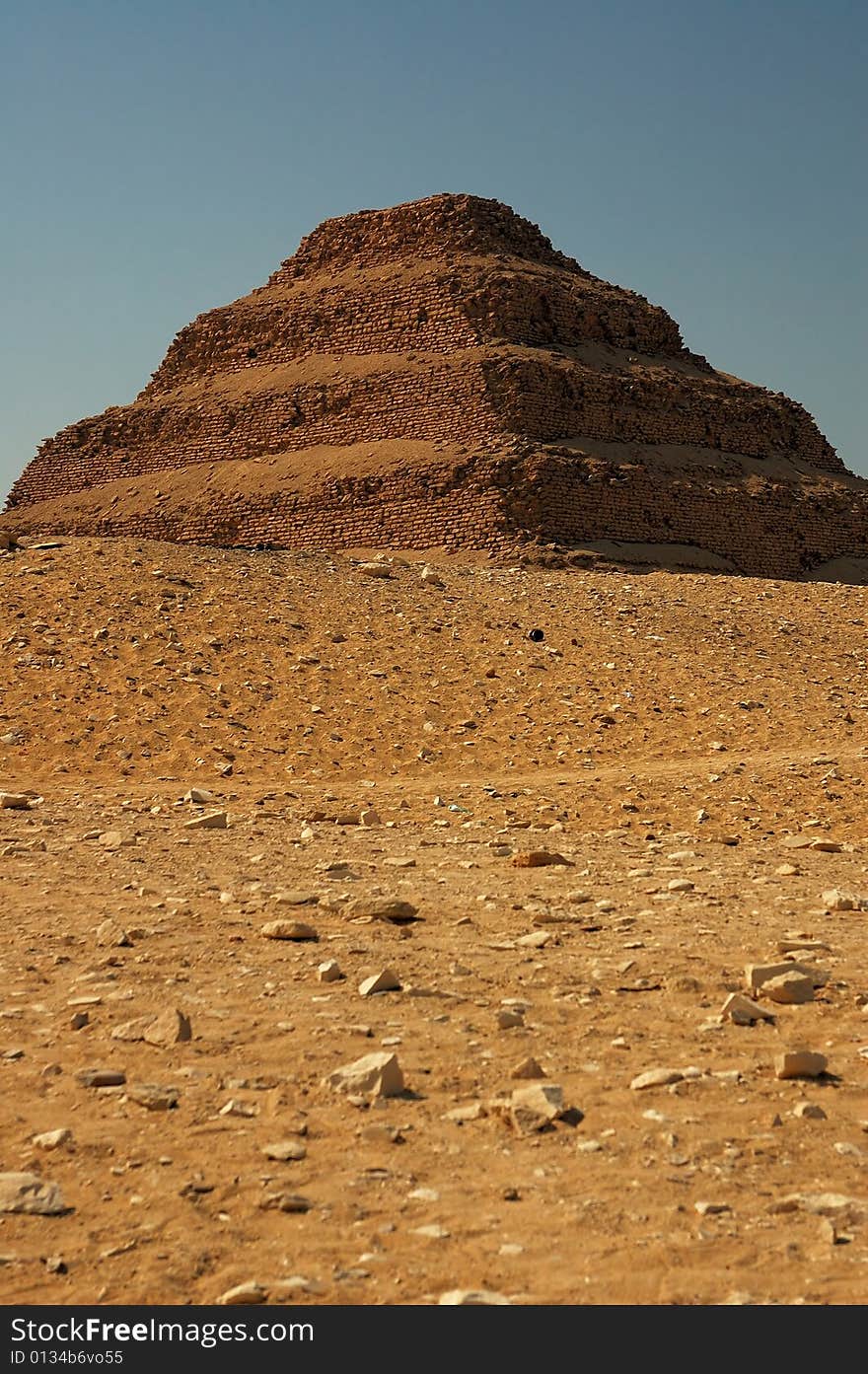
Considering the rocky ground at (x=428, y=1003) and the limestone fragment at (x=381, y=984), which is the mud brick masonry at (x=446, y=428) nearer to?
the rocky ground at (x=428, y=1003)

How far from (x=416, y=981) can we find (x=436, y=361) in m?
35.1

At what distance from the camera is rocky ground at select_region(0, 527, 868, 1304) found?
10.0 ft

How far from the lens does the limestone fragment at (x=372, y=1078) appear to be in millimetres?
3803

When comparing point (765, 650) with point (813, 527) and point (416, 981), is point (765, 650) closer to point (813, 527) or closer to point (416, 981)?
point (416, 981)

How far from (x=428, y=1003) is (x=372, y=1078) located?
742 millimetres

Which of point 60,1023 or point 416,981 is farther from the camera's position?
point 416,981

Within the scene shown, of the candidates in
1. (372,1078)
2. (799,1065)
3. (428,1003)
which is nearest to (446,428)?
(428,1003)

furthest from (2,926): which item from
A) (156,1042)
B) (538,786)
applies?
(538,786)

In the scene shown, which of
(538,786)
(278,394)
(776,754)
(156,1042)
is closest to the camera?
(156,1042)

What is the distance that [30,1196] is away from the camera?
10.7ft

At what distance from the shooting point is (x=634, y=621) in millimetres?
15227

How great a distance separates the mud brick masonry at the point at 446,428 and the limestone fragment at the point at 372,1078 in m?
27.2

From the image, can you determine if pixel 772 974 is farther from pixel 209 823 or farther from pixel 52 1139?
pixel 209 823

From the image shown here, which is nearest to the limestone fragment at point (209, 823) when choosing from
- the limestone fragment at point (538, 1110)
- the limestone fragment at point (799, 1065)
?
the limestone fragment at point (538, 1110)
